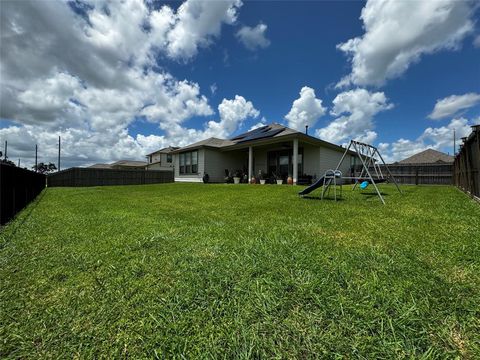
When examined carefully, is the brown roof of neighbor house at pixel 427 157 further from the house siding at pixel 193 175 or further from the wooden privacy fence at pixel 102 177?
the wooden privacy fence at pixel 102 177

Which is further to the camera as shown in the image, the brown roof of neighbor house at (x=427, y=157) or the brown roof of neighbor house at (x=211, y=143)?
the brown roof of neighbor house at (x=427, y=157)

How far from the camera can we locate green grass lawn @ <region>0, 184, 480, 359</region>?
3.93 feet

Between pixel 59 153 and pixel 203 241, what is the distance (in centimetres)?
4255

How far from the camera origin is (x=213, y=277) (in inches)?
74.5

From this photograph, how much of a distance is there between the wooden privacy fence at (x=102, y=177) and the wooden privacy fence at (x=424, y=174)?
18948 mm

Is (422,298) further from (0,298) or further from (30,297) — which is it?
(0,298)

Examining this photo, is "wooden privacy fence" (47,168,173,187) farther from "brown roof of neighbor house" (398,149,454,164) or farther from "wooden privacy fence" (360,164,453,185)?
"brown roof of neighbor house" (398,149,454,164)

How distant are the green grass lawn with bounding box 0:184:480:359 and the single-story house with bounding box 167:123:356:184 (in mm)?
10377

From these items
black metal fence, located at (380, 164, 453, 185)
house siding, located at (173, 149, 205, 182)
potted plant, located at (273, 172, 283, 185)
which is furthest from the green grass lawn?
black metal fence, located at (380, 164, 453, 185)

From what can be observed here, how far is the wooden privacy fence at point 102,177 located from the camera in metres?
17.2

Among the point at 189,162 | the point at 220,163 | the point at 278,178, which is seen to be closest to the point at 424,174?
the point at 278,178

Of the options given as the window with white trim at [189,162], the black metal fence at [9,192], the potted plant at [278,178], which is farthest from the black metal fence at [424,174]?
the black metal fence at [9,192]

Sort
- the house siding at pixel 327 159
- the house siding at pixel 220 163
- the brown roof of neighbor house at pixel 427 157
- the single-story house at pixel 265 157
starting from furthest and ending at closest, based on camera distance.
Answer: the brown roof of neighbor house at pixel 427 157 < the house siding at pixel 220 163 < the house siding at pixel 327 159 < the single-story house at pixel 265 157

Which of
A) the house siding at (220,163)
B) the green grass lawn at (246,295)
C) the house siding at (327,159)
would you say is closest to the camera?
the green grass lawn at (246,295)
